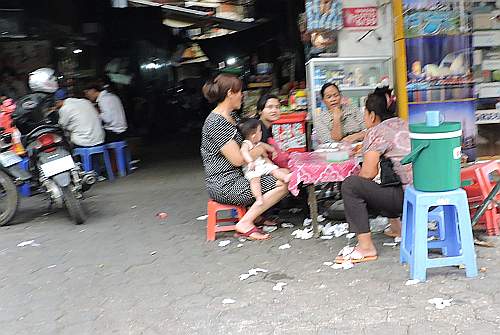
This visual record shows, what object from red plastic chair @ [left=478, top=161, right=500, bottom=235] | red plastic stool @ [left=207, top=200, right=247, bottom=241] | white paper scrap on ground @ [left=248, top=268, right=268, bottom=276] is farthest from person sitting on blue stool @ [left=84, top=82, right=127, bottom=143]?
red plastic chair @ [left=478, top=161, right=500, bottom=235]

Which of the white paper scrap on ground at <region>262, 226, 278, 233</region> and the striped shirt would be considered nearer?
the white paper scrap on ground at <region>262, 226, 278, 233</region>

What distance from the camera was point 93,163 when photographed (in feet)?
26.9

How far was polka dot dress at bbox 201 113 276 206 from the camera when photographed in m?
4.61

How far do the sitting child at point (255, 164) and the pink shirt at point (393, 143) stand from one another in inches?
37.4

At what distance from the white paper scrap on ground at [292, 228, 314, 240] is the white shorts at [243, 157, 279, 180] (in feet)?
1.99

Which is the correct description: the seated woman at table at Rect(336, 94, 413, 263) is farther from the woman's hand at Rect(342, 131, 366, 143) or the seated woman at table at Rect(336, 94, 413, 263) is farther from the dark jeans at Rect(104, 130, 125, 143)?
the dark jeans at Rect(104, 130, 125, 143)

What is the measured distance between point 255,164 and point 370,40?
2.31m

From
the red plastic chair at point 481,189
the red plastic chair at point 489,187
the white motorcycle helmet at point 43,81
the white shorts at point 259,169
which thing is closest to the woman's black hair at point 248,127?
the white shorts at point 259,169

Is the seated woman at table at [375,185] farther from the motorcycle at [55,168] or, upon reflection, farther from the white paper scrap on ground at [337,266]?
the motorcycle at [55,168]

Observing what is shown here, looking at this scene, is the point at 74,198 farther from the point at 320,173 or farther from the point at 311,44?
the point at 311,44

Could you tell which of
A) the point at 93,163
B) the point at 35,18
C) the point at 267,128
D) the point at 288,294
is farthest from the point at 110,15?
the point at 288,294

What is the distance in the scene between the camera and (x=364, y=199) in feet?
13.0

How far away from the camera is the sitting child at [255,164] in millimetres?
4648

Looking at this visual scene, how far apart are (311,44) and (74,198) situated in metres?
3.21
